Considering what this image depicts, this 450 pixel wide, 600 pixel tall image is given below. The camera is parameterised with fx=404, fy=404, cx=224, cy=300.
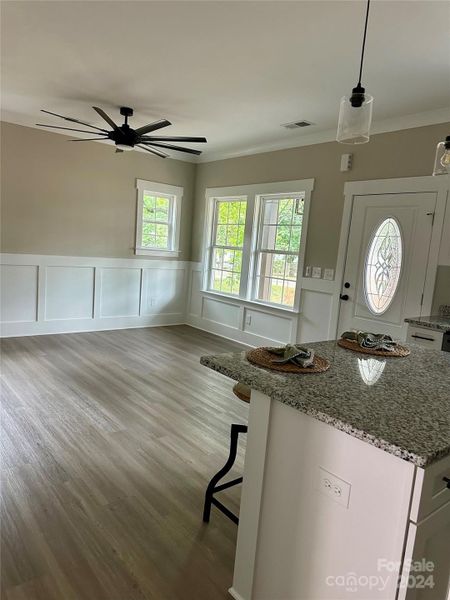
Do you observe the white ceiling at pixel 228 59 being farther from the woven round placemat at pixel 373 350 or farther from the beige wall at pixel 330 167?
the woven round placemat at pixel 373 350

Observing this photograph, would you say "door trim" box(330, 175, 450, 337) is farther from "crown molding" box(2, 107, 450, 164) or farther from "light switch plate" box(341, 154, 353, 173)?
"crown molding" box(2, 107, 450, 164)

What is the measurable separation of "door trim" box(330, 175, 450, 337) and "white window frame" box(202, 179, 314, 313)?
0.56 metres

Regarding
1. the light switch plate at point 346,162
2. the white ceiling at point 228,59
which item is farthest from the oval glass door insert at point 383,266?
the white ceiling at point 228,59

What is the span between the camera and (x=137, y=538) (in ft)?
6.41

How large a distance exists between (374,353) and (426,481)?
39.6 inches

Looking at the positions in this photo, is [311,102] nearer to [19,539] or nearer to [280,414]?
[280,414]

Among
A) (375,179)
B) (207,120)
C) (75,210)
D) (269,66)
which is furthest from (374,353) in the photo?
(75,210)

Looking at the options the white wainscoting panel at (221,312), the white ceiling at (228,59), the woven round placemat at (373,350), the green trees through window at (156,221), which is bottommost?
the white wainscoting panel at (221,312)

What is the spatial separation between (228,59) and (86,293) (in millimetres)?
3860

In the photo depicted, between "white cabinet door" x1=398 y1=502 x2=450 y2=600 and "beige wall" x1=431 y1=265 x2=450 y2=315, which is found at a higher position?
"beige wall" x1=431 y1=265 x2=450 y2=315

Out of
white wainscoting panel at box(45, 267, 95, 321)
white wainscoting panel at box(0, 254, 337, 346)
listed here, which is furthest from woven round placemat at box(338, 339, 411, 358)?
white wainscoting panel at box(45, 267, 95, 321)

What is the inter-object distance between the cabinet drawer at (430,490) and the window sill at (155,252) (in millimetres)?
5581

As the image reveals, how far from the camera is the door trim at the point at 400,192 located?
145 inches

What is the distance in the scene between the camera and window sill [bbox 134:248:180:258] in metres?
6.26
